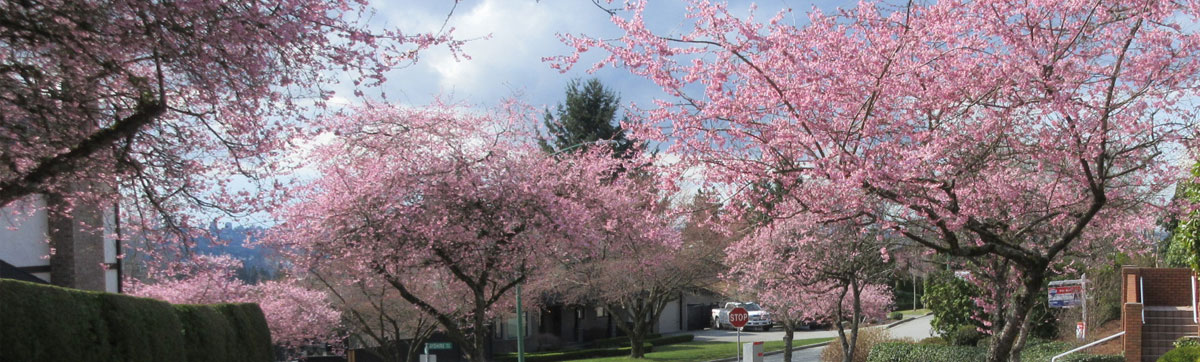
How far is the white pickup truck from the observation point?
5438 centimetres

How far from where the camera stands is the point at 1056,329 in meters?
27.3

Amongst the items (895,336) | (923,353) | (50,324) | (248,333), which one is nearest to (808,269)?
(923,353)

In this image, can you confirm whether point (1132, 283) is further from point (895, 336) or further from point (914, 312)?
point (914, 312)

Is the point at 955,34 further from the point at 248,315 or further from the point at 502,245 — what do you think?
the point at 248,315

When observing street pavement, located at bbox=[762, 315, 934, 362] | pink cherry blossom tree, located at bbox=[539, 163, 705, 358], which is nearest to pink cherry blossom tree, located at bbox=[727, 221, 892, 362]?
pink cherry blossom tree, located at bbox=[539, 163, 705, 358]

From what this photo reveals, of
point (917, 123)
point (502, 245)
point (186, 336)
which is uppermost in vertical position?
point (917, 123)


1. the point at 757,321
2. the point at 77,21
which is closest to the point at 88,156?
the point at 77,21

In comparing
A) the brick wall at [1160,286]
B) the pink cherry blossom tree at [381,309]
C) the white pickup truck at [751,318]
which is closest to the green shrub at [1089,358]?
the brick wall at [1160,286]

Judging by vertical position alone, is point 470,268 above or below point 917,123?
below

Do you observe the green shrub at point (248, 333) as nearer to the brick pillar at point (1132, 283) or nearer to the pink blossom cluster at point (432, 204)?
the pink blossom cluster at point (432, 204)

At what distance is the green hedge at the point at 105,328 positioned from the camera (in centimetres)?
697

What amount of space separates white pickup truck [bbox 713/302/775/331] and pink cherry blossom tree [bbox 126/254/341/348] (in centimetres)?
3159

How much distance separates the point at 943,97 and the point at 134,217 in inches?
345

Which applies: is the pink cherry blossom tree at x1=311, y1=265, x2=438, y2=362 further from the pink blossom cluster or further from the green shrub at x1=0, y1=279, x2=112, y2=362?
the green shrub at x1=0, y1=279, x2=112, y2=362
